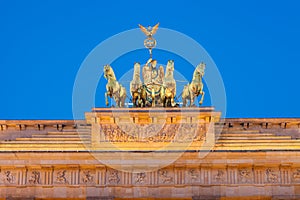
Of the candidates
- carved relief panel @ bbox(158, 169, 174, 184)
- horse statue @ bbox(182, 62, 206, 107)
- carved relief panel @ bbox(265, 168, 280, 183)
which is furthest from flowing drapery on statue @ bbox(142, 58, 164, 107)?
carved relief panel @ bbox(265, 168, 280, 183)

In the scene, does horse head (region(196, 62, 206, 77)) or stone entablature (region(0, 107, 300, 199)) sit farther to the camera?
horse head (region(196, 62, 206, 77))

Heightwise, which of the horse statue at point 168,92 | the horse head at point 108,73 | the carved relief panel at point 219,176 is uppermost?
the horse head at point 108,73

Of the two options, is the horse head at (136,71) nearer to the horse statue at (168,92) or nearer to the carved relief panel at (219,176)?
the horse statue at (168,92)

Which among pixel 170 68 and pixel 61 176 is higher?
pixel 170 68

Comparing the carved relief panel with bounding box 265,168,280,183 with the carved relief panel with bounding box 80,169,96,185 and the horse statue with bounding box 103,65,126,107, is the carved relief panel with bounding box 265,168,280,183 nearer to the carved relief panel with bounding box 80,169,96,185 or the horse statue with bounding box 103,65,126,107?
the horse statue with bounding box 103,65,126,107

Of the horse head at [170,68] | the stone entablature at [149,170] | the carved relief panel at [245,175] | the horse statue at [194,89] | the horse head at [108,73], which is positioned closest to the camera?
the stone entablature at [149,170]

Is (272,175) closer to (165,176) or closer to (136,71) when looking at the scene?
(165,176)

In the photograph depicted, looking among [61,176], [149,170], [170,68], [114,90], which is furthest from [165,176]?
[170,68]

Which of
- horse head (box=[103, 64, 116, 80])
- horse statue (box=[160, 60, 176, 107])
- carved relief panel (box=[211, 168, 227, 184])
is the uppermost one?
horse head (box=[103, 64, 116, 80])

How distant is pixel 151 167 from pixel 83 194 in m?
2.94

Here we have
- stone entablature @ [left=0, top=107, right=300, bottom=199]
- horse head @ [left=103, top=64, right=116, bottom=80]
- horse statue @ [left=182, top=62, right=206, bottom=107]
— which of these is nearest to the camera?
stone entablature @ [left=0, top=107, right=300, bottom=199]

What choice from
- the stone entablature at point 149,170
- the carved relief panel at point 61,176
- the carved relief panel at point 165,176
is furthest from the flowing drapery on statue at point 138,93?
the carved relief panel at point 61,176

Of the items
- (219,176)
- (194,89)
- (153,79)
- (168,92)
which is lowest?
(219,176)

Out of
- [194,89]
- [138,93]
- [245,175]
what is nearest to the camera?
[245,175]
